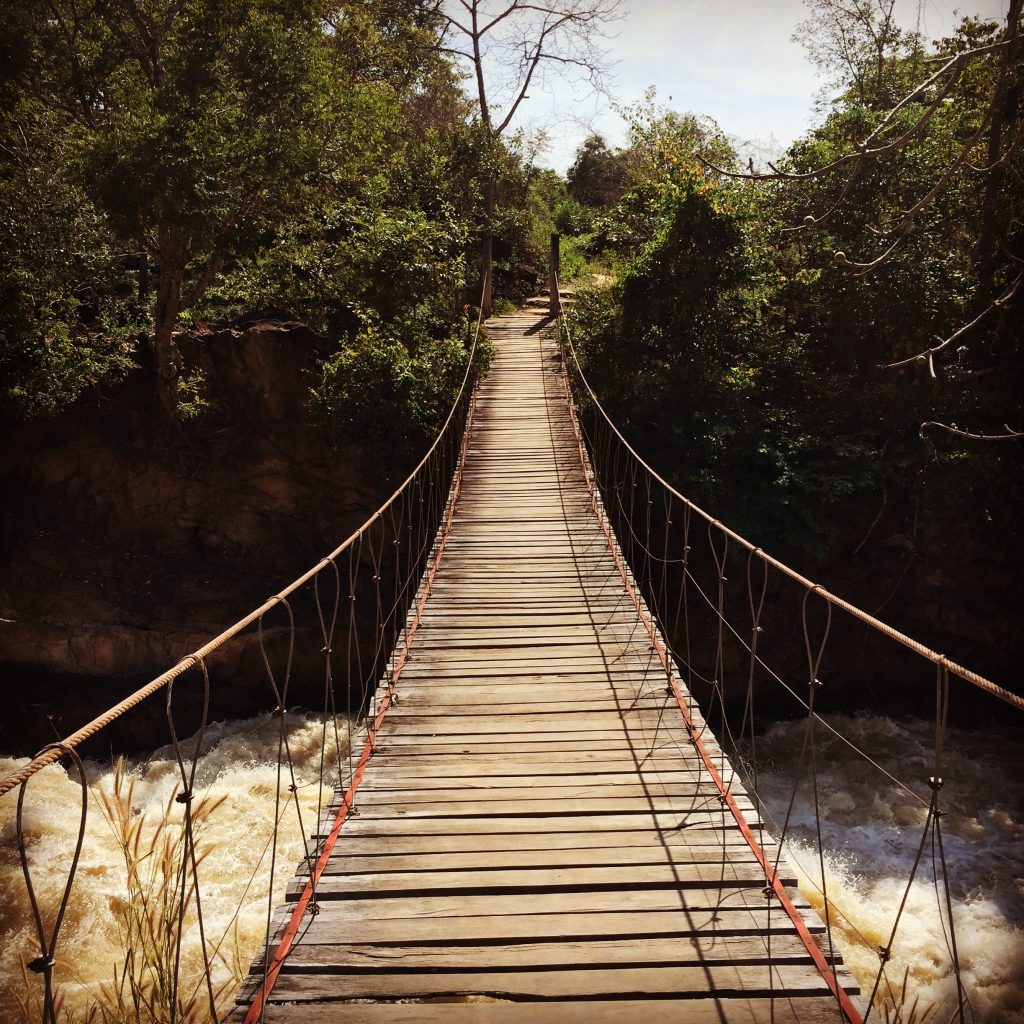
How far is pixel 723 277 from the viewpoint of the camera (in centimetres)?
719

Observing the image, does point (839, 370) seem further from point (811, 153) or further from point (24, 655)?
point (24, 655)

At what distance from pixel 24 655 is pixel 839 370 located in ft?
29.3

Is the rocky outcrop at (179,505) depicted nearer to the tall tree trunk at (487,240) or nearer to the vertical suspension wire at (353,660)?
the vertical suspension wire at (353,660)

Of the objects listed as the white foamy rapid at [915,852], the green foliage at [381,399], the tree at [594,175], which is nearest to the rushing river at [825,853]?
the white foamy rapid at [915,852]

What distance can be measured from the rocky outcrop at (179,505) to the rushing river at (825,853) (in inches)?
58.5

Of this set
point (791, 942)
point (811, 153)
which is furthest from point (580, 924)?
point (811, 153)

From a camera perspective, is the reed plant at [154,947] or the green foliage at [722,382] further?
the green foliage at [722,382]

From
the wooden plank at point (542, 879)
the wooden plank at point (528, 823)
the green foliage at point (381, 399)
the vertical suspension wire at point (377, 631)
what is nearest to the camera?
the wooden plank at point (542, 879)

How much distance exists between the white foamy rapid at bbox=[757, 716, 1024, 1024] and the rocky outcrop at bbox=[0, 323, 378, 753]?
503 cm

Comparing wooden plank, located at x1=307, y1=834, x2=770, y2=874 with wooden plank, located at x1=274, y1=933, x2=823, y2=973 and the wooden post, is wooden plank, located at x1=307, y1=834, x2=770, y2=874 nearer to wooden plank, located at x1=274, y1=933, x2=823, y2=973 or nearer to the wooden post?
wooden plank, located at x1=274, y1=933, x2=823, y2=973

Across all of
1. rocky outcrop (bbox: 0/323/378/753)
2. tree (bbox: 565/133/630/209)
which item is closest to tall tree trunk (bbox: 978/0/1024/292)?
rocky outcrop (bbox: 0/323/378/753)

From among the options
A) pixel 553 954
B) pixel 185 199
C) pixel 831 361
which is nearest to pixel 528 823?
pixel 553 954

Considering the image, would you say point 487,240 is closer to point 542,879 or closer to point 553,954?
point 542,879

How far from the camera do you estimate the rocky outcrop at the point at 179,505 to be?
7.41 meters
